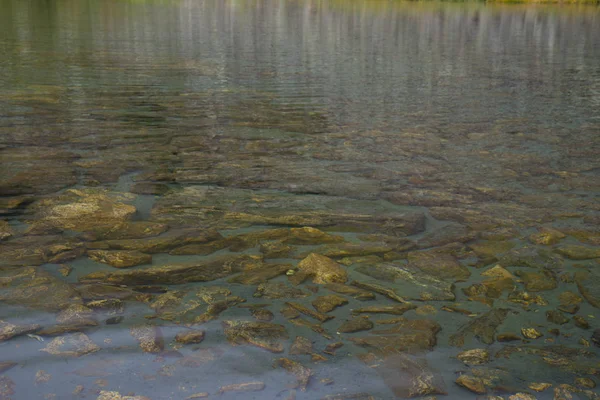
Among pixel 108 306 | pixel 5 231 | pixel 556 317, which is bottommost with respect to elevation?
pixel 556 317

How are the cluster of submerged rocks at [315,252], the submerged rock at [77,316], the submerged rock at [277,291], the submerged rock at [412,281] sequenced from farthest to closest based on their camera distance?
the submerged rock at [412,281], the submerged rock at [277,291], the submerged rock at [77,316], the cluster of submerged rocks at [315,252]

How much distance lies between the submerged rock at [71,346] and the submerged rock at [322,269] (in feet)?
7.98

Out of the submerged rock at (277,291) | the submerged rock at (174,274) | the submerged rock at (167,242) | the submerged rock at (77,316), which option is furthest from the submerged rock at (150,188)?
the submerged rock at (77,316)

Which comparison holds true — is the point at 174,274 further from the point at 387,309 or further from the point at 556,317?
the point at 556,317

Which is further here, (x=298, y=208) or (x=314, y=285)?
(x=298, y=208)

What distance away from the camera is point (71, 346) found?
4.94m

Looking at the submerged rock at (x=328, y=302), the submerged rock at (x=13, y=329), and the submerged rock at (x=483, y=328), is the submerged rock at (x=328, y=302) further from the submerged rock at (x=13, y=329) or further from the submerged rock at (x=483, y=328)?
the submerged rock at (x=13, y=329)

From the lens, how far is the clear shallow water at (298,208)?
4.88 metres

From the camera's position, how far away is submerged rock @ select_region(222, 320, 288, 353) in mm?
5184

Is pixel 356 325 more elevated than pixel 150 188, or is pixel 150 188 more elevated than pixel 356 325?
pixel 150 188

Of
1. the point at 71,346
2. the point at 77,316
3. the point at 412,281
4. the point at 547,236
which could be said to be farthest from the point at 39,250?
the point at 547,236

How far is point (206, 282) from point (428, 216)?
3570 mm

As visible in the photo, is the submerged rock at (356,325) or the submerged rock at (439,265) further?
the submerged rock at (439,265)

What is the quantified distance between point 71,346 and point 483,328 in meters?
3.56
